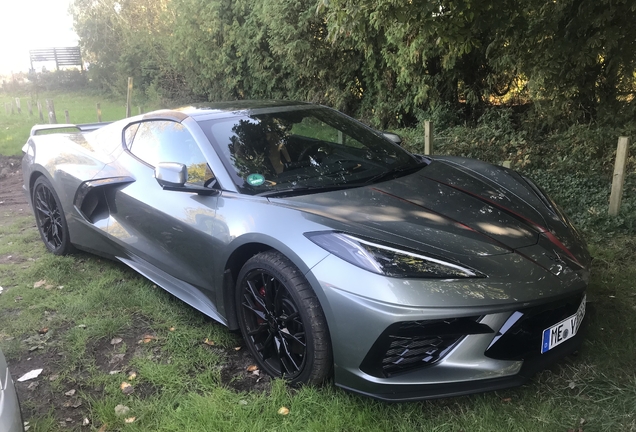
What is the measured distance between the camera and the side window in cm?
284

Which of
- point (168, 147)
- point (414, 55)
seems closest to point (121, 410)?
point (168, 147)

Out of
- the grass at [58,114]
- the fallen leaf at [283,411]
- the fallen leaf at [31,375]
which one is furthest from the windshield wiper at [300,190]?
the grass at [58,114]

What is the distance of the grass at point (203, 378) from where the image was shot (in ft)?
6.89

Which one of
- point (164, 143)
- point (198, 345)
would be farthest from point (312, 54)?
point (198, 345)

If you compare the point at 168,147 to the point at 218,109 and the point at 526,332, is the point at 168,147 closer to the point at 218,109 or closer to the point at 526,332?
the point at 218,109

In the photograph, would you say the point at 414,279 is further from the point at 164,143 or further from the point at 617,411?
the point at 164,143

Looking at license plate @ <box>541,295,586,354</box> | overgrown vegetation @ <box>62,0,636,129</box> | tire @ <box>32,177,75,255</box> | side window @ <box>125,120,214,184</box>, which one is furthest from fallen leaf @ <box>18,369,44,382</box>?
overgrown vegetation @ <box>62,0,636,129</box>

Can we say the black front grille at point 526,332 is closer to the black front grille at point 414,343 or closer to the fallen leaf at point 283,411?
the black front grille at point 414,343

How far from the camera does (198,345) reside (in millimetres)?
2822

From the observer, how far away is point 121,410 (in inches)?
90.4

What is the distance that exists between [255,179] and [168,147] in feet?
2.80

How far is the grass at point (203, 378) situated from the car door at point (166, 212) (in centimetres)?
37

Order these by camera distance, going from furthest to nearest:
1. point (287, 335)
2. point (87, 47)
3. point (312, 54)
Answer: point (87, 47)
point (312, 54)
point (287, 335)

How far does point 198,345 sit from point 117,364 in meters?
0.44
